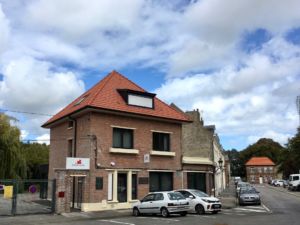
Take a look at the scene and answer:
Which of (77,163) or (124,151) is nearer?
(77,163)

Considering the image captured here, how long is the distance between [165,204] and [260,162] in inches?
4997

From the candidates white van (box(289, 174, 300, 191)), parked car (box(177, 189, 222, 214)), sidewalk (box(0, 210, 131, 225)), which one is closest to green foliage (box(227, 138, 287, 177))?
white van (box(289, 174, 300, 191))

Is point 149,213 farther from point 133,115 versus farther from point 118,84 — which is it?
point 118,84

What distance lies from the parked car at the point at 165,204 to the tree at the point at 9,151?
69.3 ft

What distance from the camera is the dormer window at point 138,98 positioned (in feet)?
101

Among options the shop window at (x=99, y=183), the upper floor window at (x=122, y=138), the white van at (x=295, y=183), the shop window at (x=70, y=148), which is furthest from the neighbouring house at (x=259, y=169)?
the shop window at (x=99, y=183)

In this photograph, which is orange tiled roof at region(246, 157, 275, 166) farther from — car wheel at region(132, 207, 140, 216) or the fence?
car wheel at region(132, 207, 140, 216)

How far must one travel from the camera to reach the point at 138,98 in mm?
31484

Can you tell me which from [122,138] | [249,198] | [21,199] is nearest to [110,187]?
[122,138]

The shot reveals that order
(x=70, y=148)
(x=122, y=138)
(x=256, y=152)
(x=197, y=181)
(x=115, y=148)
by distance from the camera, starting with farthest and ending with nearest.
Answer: (x=256, y=152) → (x=197, y=181) → (x=70, y=148) → (x=122, y=138) → (x=115, y=148)

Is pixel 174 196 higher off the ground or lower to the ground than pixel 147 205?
higher

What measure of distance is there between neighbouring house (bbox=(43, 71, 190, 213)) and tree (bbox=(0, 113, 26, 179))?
28.9 feet

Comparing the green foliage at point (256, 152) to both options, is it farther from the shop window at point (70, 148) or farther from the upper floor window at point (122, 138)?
the shop window at point (70, 148)

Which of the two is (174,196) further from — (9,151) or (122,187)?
(9,151)
